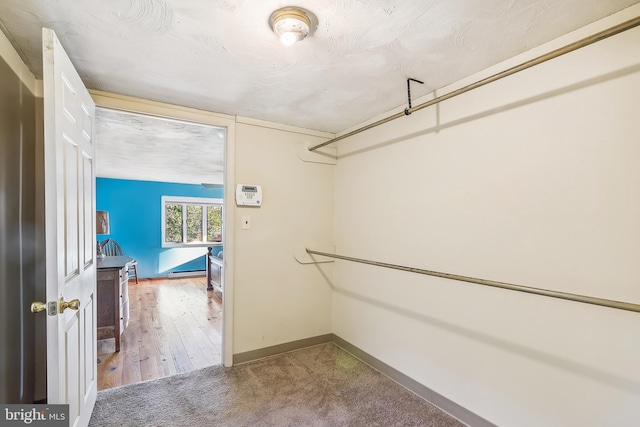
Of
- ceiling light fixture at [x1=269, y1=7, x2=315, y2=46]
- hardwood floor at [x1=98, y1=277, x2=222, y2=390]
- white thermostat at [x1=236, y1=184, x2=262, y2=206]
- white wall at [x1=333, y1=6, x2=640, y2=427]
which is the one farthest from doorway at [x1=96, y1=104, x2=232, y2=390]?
white wall at [x1=333, y1=6, x2=640, y2=427]

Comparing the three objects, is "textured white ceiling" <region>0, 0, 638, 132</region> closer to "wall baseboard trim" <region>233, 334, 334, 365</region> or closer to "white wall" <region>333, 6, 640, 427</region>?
"white wall" <region>333, 6, 640, 427</region>

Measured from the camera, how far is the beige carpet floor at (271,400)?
1.89m

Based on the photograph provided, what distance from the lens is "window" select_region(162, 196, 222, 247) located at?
7000 mm

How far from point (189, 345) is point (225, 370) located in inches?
32.2

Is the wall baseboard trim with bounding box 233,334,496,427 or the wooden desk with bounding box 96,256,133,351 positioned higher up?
the wooden desk with bounding box 96,256,133,351

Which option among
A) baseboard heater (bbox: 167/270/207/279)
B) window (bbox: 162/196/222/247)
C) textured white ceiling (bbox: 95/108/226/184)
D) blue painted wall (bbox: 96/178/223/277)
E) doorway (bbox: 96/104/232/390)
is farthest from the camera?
window (bbox: 162/196/222/247)

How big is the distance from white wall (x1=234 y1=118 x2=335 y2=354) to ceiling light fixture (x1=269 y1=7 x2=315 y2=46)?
4.48 feet

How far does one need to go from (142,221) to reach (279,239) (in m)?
5.16

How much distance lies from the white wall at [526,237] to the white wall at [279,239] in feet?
2.54

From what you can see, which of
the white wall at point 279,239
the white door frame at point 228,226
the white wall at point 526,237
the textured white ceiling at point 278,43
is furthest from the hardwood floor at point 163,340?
the textured white ceiling at point 278,43

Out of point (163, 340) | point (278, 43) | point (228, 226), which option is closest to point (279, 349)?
point (228, 226)

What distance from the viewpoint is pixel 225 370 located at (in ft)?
8.24

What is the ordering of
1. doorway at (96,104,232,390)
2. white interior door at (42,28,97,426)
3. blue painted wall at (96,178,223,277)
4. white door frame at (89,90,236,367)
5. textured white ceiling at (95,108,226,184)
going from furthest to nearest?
blue painted wall at (96,178,223,277), textured white ceiling at (95,108,226,184), doorway at (96,104,232,390), white door frame at (89,90,236,367), white interior door at (42,28,97,426)

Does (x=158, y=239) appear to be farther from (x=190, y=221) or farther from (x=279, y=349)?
(x=279, y=349)
